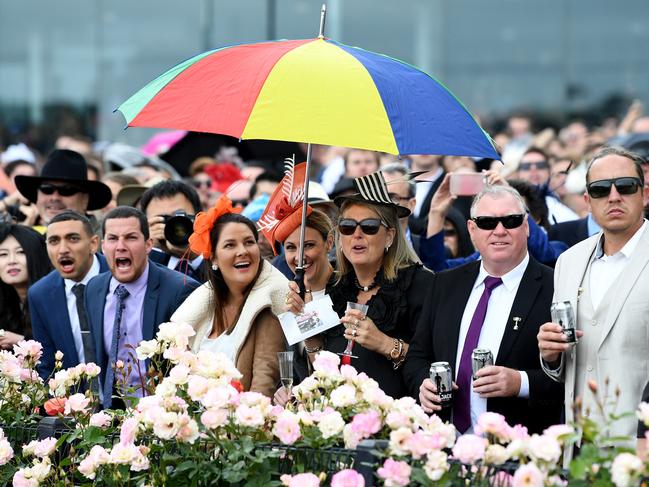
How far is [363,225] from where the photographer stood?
19.4 feet

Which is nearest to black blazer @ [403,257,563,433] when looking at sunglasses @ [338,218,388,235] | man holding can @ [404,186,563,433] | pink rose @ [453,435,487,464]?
man holding can @ [404,186,563,433]

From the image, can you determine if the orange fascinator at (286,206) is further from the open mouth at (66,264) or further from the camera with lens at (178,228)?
the open mouth at (66,264)

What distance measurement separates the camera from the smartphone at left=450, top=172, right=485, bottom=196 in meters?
7.28

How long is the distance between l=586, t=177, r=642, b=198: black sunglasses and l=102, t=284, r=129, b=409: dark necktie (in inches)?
107

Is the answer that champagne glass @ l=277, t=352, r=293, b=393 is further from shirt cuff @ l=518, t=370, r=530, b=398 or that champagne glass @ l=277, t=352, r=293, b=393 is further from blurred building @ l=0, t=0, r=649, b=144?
blurred building @ l=0, t=0, r=649, b=144

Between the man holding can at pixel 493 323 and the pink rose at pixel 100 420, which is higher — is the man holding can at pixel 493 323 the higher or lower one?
the higher one

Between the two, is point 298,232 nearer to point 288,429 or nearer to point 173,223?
point 173,223

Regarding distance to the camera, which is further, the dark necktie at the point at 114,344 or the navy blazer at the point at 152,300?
the navy blazer at the point at 152,300

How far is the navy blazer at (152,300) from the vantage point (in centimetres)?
666

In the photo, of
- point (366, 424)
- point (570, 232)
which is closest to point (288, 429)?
point (366, 424)

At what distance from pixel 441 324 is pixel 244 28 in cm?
1635

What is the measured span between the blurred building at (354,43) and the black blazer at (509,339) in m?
14.7

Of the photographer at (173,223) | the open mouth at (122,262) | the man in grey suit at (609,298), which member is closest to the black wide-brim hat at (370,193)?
the man in grey suit at (609,298)

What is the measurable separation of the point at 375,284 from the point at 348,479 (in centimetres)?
216
